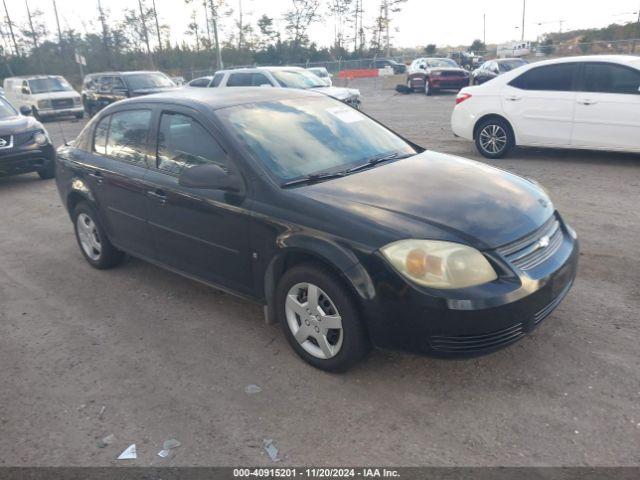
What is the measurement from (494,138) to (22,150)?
7.97 meters

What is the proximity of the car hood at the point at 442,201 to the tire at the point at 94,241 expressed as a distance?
2.58m

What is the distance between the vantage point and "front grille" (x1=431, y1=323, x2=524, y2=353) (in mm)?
2891

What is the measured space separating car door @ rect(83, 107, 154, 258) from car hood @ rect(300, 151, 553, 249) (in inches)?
66.1

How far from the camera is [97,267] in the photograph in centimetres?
525

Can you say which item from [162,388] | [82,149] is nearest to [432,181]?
[162,388]

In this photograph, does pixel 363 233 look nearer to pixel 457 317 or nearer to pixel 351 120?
pixel 457 317

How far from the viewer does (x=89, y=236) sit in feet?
17.3

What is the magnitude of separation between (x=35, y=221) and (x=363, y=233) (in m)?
5.84

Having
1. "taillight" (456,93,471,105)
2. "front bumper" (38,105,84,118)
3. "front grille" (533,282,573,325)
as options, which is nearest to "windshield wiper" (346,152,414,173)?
"front grille" (533,282,573,325)

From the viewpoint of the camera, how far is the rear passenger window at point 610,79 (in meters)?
7.69

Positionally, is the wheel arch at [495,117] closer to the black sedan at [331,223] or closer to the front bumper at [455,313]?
the black sedan at [331,223]

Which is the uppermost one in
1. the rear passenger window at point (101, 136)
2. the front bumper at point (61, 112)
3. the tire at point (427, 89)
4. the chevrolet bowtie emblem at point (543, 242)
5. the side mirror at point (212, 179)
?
the rear passenger window at point (101, 136)

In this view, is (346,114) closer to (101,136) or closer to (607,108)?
(101,136)

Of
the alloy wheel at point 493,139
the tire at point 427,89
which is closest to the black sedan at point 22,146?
the alloy wheel at point 493,139
